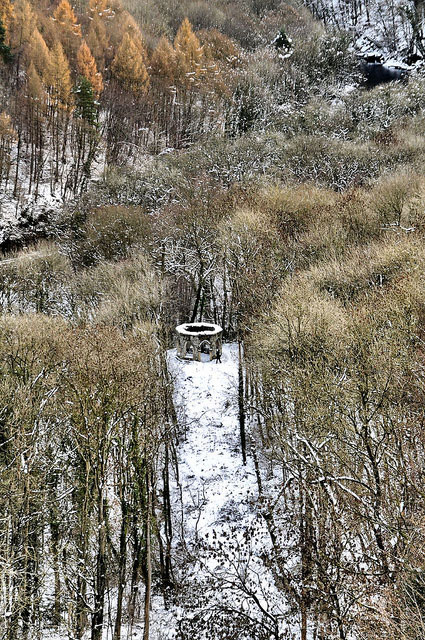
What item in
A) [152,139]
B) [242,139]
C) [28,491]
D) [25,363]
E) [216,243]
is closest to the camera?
[28,491]

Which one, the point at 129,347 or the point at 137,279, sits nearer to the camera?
the point at 129,347

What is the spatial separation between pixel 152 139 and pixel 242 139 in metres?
12.2

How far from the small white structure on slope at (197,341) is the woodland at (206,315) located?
5.39 ft

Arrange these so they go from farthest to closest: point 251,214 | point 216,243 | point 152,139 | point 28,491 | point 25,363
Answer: point 152,139 < point 216,243 < point 251,214 < point 25,363 < point 28,491

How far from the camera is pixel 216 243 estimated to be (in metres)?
29.3

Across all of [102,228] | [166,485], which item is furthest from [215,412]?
[102,228]

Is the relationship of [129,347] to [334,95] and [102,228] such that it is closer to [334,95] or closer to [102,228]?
[102,228]

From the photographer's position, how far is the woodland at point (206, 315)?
1306 centimetres

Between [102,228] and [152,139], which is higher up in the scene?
[152,139]

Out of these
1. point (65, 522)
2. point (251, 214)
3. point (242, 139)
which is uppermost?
point (242, 139)

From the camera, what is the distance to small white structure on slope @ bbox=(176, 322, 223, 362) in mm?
26375

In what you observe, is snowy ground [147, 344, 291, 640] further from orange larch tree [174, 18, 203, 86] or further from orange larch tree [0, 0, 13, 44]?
orange larch tree [0, 0, 13, 44]

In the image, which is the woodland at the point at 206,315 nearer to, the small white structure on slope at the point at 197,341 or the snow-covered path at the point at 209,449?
the snow-covered path at the point at 209,449

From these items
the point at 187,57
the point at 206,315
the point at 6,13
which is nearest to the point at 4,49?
the point at 6,13
